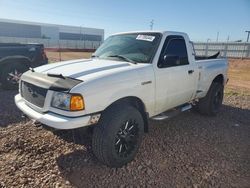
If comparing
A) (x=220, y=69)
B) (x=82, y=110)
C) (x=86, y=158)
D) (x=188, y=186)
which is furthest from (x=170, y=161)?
(x=220, y=69)

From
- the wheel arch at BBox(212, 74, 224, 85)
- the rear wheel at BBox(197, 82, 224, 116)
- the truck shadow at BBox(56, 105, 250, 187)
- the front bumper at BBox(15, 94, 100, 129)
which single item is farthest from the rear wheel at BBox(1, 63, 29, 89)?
the wheel arch at BBox(212, 74, 224, 85)

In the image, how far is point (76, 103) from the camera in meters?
2.70

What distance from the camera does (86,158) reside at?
3.49m

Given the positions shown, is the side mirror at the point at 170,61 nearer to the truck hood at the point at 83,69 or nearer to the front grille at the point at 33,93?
the truck hood at the point at 83,69

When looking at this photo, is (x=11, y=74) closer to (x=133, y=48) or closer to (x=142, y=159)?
(x=133, y=48)

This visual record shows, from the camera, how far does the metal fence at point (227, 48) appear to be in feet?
81.6

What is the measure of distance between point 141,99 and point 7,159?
2.15m

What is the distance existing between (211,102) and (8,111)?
474 cm

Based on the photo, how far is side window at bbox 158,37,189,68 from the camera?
374 centimetres

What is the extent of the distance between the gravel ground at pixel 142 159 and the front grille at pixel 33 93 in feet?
1.63

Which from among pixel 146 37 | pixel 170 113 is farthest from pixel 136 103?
pixel 146 37

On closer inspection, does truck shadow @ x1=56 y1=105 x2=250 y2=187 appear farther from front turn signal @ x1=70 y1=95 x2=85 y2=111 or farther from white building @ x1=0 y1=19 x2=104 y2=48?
white building @ x1=0 y1=19 x2=104 y2=48

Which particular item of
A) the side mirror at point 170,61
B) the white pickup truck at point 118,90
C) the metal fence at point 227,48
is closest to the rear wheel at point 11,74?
the white pickup truck at point 118,90

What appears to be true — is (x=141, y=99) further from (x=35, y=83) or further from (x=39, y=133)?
(x=39, y=133)
